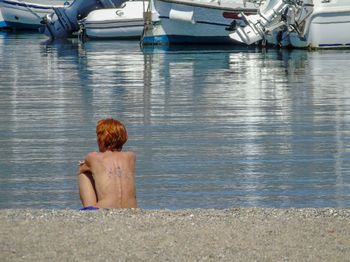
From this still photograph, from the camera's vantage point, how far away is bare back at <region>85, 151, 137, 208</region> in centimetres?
943

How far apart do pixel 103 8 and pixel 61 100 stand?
26.4 meters

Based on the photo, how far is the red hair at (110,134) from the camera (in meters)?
9.45

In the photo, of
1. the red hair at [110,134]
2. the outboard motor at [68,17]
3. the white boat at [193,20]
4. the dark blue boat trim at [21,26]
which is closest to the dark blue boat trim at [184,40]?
the white boat at [193,20]

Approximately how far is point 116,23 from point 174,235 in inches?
1421

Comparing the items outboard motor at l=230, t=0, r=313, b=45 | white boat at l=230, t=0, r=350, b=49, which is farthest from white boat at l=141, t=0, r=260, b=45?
white boat at l=230, t=0, r=350, b=49

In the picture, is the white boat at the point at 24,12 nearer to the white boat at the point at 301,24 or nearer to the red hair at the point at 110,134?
the white boat at the point at 301,24

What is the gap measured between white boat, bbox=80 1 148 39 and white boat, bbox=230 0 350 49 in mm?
7983

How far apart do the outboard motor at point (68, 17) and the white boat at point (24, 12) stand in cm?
425

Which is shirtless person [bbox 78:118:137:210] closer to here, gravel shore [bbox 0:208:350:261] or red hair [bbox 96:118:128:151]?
red hair [bbox 96:118:128:151]

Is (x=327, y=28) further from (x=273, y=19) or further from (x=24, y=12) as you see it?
(x=24, y=12)

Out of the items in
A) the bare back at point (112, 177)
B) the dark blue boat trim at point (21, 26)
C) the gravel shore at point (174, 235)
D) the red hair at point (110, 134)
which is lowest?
the dark blue boat trim at point (21, 26)

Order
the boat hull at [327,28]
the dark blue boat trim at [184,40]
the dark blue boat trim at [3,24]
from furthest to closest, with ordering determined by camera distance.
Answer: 1. the dark blue boat trim at [3,24]
2. the dark blue boat trim at [184,40]
3. the boat hull at [327,28]

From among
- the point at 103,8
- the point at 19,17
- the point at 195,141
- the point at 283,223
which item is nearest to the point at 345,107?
the point at 195,141

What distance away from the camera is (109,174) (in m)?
9.45
